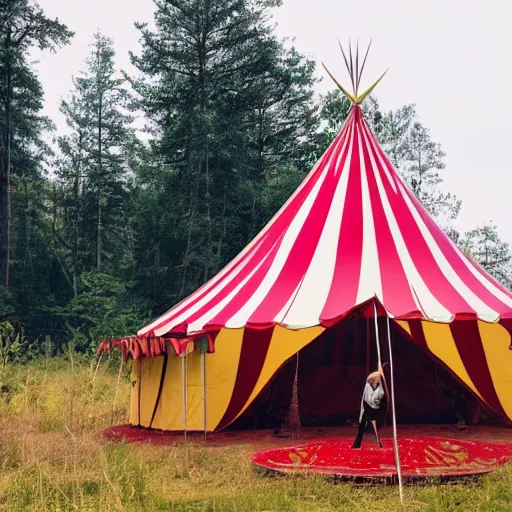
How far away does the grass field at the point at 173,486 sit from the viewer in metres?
4.66

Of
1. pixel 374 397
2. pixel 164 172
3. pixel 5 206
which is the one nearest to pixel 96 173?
pixel 164 172

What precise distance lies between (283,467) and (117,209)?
2433 cm

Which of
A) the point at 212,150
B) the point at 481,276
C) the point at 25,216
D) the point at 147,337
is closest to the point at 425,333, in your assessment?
the point at 481,276

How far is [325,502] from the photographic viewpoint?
4.77 metres

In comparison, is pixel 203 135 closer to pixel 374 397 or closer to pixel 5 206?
pixel 5 206

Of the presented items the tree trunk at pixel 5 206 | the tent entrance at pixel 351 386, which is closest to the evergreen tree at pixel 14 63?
the tree trunk at pixel 5 206

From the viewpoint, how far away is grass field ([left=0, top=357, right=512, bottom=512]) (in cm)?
466

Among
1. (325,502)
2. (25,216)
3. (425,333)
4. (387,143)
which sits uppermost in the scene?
(387,143)

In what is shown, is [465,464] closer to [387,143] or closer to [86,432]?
[86,432]

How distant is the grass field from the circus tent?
1123 mm

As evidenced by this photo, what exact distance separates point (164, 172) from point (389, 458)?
18161 millimetres

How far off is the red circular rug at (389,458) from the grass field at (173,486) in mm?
169

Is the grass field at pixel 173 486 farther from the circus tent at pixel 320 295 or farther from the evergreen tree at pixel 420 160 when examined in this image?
the evergreen tree at pixel 420 160

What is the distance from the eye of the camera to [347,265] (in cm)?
776
